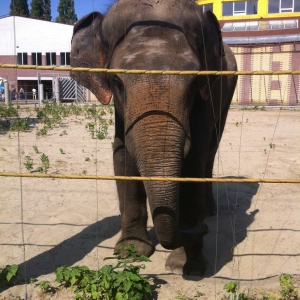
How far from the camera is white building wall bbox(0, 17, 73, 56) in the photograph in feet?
98.2

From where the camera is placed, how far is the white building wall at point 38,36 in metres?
29.9

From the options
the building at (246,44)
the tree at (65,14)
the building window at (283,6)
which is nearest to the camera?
the building at (246,44)

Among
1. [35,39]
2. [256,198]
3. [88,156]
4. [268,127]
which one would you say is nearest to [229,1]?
[35,39]

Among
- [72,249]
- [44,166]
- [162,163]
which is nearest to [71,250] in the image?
[72,249]

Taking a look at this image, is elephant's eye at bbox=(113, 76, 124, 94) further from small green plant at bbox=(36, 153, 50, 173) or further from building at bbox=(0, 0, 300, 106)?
building at bbox=(0, 0, 300, 106)

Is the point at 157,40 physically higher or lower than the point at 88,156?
higher

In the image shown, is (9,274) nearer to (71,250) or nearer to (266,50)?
(71,250)

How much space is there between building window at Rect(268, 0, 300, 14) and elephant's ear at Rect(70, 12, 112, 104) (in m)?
26.4

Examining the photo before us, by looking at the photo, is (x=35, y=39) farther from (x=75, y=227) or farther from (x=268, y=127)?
(x=75, y=227)

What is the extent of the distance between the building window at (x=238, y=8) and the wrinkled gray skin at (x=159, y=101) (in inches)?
998

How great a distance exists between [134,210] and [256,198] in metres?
2.30

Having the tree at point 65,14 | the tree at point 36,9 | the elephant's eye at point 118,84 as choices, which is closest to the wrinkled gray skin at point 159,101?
the elephant's eye at point 118,84

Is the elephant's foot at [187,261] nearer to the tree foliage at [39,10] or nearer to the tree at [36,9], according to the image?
the tree foliage at [39,10]

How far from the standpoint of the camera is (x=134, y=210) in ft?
12.9
